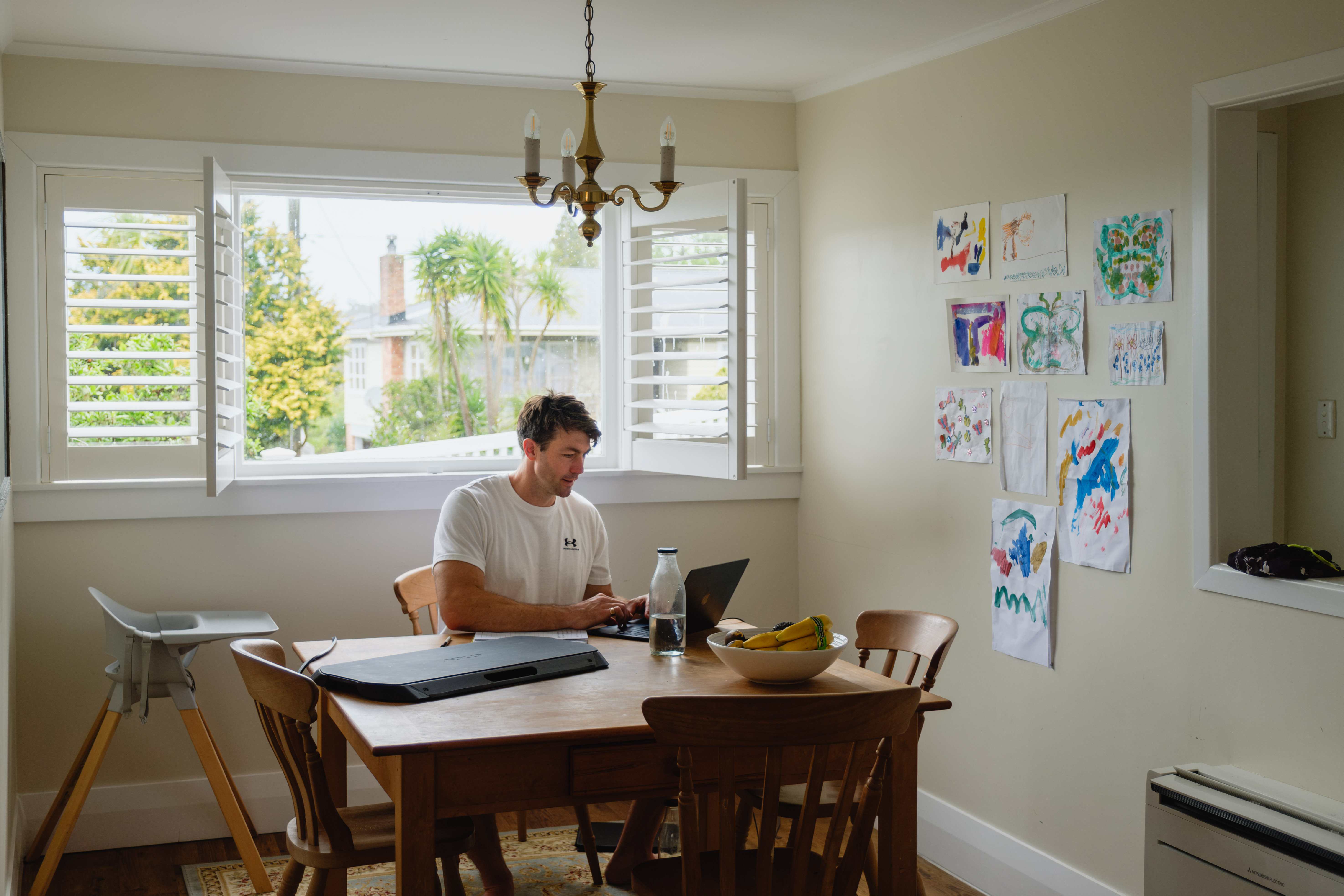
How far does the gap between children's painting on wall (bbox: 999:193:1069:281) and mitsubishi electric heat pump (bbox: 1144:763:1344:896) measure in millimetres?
1343

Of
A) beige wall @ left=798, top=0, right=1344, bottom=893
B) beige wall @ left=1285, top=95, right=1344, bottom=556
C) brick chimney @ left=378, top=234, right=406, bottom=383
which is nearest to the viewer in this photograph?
beige wall @ left=798, top=0, right=1344, bottom=893

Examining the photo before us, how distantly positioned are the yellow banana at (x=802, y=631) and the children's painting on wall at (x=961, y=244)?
1.43 metres

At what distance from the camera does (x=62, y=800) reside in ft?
10.9

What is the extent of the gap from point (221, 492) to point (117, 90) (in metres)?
1.32

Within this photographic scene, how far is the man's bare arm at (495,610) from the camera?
2732mm

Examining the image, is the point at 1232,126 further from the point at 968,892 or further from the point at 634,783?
the point at 968,892

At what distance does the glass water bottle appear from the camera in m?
2.46

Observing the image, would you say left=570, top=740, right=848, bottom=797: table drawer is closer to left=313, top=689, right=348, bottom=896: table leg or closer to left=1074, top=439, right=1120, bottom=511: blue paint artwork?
left=313, top=689, right=348, bottom=896: table leg

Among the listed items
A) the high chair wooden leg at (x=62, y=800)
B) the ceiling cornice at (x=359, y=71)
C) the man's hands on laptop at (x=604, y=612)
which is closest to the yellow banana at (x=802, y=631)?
the man's hands on laptop at (x=604, y=612)

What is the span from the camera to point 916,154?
11.5 ft

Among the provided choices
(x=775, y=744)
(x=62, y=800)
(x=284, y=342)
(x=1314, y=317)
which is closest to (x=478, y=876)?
(x=62, y=800)

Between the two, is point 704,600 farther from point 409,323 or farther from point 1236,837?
point 409,323

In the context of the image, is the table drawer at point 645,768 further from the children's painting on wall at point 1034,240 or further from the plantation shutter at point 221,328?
the plantation shutter at point 221,328

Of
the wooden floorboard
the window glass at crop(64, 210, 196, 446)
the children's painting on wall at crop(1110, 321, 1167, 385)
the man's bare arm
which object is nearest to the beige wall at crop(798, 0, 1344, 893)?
the children's painting on wall at crop(1110, 321, 1167, 385)
